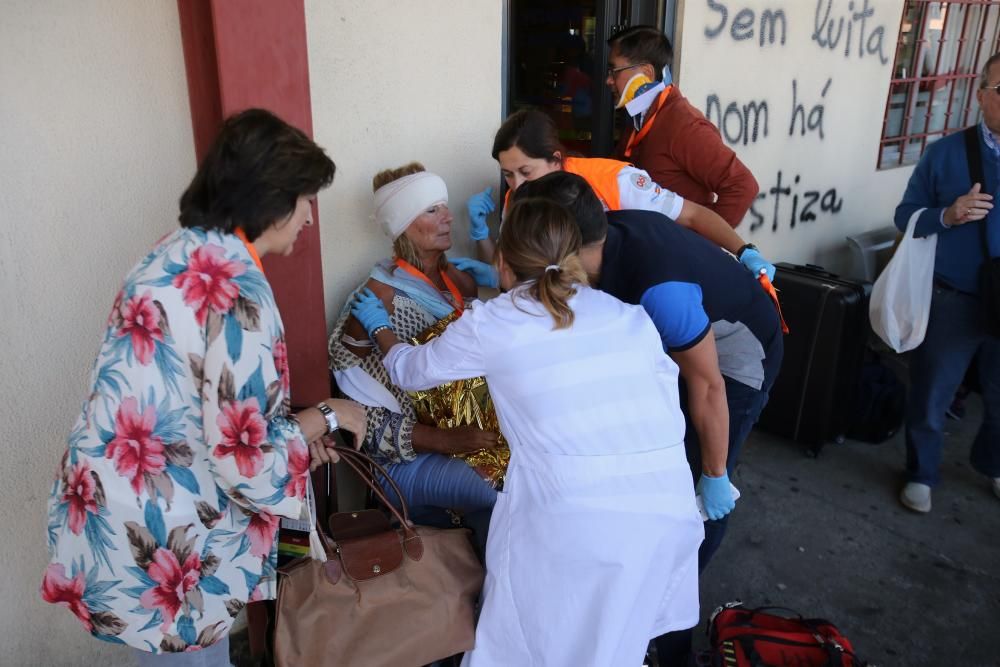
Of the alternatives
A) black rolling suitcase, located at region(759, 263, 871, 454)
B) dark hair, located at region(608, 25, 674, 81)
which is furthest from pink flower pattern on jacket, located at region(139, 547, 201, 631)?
black rolling suitcase, located at region(759, 263, 871, 454)

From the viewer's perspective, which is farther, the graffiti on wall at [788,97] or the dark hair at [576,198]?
the graffiti on wall at [788,97]

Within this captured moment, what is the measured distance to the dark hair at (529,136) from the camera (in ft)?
7.75

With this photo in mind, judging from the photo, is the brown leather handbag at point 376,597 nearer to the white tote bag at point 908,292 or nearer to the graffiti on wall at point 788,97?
the white tote bag at point 908,292

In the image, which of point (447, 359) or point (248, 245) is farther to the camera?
point (447, 359)

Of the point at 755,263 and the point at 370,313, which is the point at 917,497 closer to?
the point at 755,263

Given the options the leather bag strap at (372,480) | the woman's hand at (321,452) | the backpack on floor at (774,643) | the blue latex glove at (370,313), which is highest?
the blue latex glove at (370,313)

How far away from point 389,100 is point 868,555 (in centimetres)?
240

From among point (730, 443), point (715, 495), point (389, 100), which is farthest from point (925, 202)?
point (389, 100)

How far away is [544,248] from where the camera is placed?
5.57 ft

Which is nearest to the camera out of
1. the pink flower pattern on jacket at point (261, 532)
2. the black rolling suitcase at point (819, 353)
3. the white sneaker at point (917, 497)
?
the pink flower pattern on jacket at point (261, 532)

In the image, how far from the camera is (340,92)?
2.33m

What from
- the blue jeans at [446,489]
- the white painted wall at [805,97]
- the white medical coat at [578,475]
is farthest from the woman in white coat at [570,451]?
the white painted wall at [805,97]

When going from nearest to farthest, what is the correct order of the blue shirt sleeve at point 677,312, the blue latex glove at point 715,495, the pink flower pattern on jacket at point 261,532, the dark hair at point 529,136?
the pink flower pattern on jacket at point 261,532, the blue shirt sleeve at point 677,312, the blue latex glove at point 715,495, the dark hair at point 529,136

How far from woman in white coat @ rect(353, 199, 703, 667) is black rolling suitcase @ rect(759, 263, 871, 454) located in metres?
2.02
